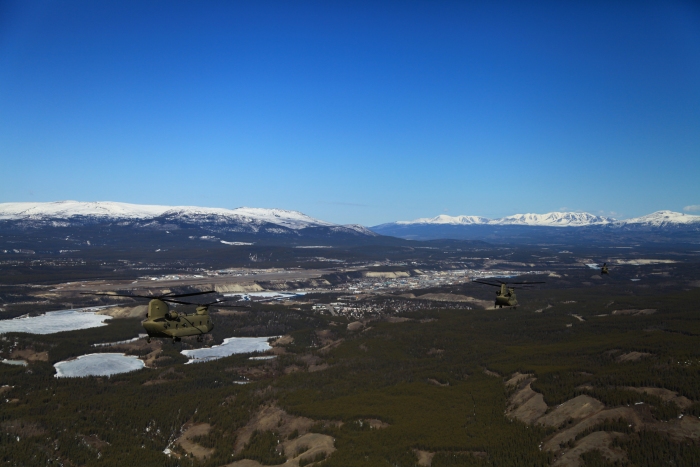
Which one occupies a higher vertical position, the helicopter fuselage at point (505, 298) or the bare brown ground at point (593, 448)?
the helicopter fuselage at point (505, 298)

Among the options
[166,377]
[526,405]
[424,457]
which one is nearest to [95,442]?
[166,377]

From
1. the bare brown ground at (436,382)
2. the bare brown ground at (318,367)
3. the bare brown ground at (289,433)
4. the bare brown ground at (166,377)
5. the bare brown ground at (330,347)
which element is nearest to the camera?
the bare brown ground at (289,433)

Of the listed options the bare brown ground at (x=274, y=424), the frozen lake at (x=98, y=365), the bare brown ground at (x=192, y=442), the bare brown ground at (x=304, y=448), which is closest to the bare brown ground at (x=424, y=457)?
the bare brown ground at (x=304, y=448)

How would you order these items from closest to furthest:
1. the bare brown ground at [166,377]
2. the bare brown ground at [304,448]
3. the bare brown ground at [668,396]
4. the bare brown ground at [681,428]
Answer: the bare brown ground at [681,428]
the bare brown ground at [668,396]
the bare brown ground at [304,448]
the bare brown ground at [166,377]

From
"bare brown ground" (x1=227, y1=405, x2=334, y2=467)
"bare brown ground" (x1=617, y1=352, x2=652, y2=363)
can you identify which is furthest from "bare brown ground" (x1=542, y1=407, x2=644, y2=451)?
"bare brown ground" (x1=617, y1=352, x2=652, y2=363)

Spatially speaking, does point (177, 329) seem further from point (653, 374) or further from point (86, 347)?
point (86, 347)

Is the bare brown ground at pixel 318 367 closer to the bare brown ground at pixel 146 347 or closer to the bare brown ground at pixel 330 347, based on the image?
the bare brown ground at pixel 330 347
